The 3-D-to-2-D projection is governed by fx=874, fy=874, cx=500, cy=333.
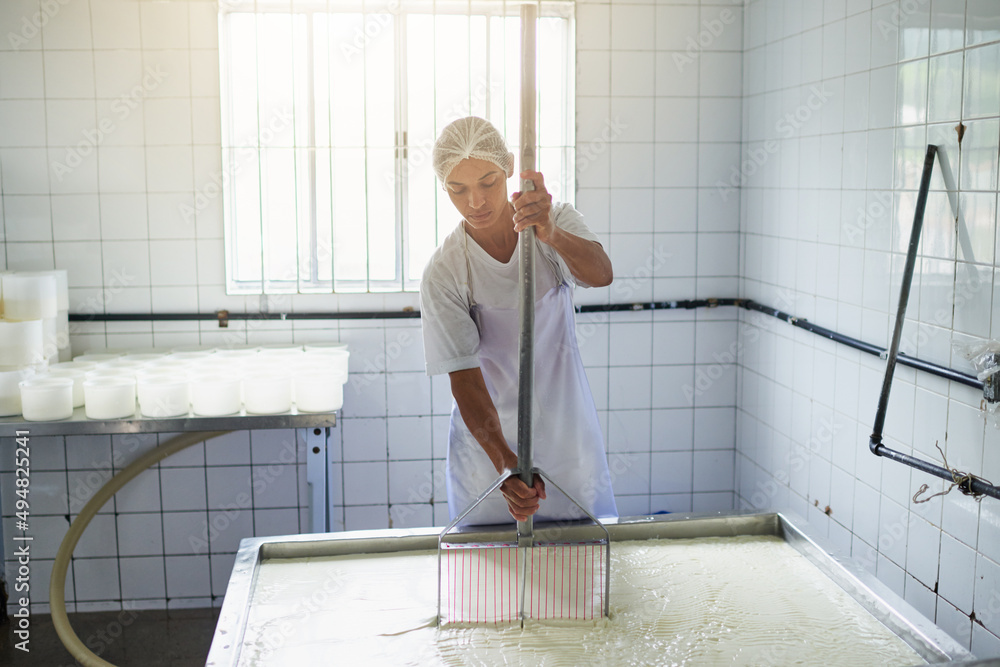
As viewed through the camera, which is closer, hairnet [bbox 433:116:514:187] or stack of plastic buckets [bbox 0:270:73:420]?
hairnet [bbox 433:116:514:187]

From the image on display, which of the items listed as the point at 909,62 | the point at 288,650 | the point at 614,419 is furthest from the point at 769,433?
the point at 288,650

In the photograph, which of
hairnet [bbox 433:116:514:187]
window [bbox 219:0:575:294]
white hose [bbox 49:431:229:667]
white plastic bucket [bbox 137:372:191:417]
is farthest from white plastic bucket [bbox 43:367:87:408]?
hairnet [bbox 433:116:514:187]

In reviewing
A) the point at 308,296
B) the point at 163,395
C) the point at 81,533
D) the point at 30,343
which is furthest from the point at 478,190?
the point at 81,533

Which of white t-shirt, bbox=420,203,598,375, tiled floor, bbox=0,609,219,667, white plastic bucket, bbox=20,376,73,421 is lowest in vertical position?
tiled floor, bbox=0,609,219,667

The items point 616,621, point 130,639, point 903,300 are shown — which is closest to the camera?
point 616,621

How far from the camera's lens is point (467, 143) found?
6.93ft

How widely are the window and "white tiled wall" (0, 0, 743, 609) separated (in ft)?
0.37

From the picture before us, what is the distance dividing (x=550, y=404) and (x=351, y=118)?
178cm

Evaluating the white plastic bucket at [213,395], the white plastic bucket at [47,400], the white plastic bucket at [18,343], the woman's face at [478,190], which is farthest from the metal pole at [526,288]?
the white plastic bucket at [18,343]

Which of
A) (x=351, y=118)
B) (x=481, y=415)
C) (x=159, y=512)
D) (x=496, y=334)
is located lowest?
(x=159, y=512)

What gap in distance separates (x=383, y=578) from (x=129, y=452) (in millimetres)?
2129

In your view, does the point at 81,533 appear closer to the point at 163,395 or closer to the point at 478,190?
the point at 163,395

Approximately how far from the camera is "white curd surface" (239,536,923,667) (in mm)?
1550

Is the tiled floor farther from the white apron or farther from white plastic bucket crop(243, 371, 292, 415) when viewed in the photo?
the white apron
